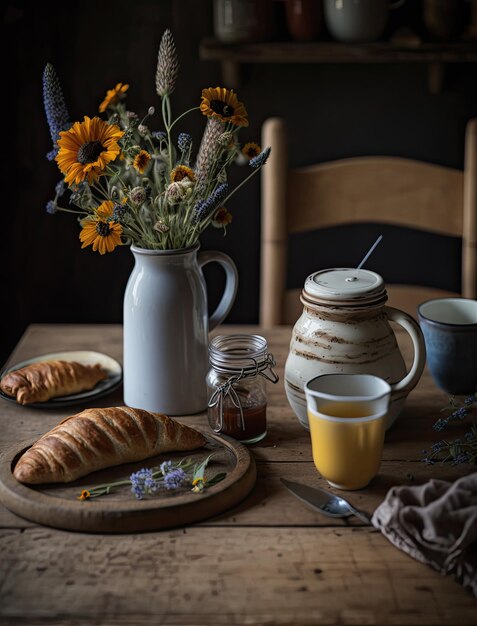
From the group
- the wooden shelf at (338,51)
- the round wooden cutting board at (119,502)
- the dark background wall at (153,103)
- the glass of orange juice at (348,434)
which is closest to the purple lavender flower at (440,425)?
the glass of orange juice at (348,434)

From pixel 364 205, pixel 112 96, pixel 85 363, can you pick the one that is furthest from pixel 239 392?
pixel 364 205

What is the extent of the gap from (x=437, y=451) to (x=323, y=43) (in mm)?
1449

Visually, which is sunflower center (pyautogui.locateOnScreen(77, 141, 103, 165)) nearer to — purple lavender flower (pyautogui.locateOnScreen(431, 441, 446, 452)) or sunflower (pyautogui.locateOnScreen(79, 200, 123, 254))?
sunflower (pyautogui.locateOnScreen(79, 200, 123, 254))

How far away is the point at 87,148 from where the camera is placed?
1135 mm

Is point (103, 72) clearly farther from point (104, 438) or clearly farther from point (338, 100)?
point (104, 438)

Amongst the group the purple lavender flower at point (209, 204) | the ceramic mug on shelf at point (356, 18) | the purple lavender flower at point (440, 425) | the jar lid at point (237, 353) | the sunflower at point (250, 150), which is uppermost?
the ceramic mug on shelf at point (356, 18)

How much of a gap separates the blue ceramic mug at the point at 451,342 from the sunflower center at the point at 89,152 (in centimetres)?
57

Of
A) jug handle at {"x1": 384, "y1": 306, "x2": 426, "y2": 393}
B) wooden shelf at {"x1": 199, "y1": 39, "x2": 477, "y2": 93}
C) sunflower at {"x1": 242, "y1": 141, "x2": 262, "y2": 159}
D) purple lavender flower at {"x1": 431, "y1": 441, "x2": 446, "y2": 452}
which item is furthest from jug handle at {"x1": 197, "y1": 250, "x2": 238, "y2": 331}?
wooden shelf at {"x1": 199, "y1": 39, "x2": 477, "y2": 93}

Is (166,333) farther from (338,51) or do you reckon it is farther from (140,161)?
(338,51)

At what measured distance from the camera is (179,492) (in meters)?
1.06

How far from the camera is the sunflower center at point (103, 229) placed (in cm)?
115

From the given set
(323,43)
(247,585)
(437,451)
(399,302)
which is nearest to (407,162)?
(399,302)

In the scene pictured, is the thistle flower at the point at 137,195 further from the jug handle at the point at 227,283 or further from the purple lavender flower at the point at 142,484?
the purple lavender flower at the point at 142,484

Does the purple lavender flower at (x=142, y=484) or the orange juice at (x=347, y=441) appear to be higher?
the orange juice at (x=347, y=441)
